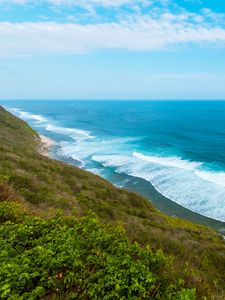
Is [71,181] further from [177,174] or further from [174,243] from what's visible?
[177,174]

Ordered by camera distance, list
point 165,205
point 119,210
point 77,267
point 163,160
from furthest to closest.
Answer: point 163,160 → point 165,205 → point 119,210 → point 77,267

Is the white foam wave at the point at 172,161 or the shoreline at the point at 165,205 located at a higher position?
the white foam wave at the point at 172,161

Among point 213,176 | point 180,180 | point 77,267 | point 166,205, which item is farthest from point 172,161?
point 77,267

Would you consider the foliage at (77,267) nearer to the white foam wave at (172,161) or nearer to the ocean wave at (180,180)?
A: the ocean wave at (180,180)

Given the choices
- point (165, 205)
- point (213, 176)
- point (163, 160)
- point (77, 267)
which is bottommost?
point (165, 205)

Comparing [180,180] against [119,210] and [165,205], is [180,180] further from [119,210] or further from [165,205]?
[119,210]

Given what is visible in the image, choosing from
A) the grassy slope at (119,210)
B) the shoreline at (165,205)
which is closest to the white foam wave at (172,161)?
the shoreline at (165,205)

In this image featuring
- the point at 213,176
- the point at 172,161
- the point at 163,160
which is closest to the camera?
the point at 213,176
